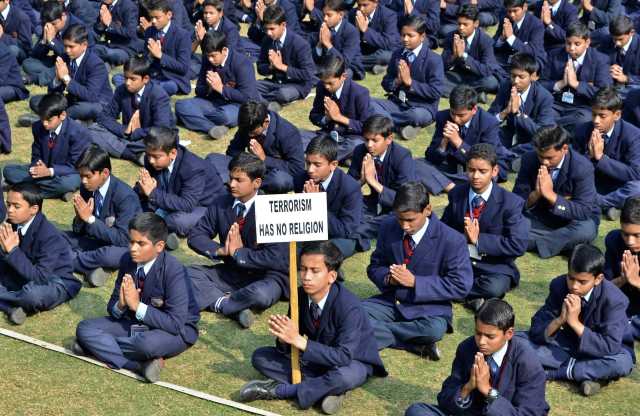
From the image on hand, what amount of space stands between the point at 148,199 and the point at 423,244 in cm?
345

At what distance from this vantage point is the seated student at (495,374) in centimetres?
898

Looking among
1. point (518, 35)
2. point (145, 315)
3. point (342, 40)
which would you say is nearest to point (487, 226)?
point (145, 315)

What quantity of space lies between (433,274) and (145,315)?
257cm

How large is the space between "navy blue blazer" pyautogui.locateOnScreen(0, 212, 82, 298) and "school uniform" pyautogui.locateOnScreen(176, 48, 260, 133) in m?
4.84

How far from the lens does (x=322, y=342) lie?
32.5ft

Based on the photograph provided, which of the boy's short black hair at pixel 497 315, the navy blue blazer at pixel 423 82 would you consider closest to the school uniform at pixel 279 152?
the navy blue blazer at pixel 423 82

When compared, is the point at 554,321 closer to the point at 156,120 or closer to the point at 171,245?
the point at 171,245

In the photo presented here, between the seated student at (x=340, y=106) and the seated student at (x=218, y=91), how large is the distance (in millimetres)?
1129

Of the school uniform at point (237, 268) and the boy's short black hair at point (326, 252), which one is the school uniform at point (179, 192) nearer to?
the school uniform at point (237, 268)

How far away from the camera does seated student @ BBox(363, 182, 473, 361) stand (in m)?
10.8

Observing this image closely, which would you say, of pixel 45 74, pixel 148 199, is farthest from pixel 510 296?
pixel 45 74

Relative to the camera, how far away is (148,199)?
1308 cm

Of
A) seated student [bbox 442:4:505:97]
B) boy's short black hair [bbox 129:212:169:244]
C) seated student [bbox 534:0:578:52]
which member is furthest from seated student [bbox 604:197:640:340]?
seated student [bbox 534:0:578:52]

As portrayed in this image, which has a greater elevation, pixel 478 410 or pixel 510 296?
pixel 478 410
